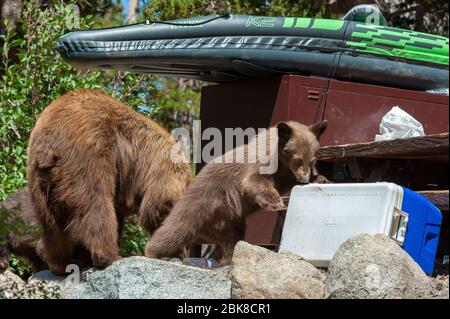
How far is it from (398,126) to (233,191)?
6.11ft

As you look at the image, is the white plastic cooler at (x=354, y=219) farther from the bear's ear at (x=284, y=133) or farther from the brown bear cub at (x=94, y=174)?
the brown bear cub at (x=94, y=174)

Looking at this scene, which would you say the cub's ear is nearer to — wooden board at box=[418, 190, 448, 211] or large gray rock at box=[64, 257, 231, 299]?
wooden board at box=[418, 190, 448, 211]

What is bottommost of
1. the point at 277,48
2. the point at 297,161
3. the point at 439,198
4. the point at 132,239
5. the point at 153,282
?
the point at 132,239

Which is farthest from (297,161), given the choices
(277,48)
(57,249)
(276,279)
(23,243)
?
(23,243)

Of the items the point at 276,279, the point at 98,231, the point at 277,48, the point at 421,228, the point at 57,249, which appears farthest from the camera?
the point at 277,48

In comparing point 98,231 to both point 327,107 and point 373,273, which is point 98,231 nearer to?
point 373,273

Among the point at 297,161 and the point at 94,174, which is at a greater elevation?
the point at 297,161

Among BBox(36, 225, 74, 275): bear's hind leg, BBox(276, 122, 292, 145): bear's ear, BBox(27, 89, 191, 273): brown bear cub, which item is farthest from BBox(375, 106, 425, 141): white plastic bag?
BBox(36, 225, 74, 275): bear's hind leg

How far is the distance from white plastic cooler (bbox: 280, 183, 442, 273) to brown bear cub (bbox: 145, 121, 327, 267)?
36cm

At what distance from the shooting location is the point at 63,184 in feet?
25.0

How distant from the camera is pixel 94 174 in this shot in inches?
300

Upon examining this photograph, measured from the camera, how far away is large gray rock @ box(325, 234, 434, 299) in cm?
601

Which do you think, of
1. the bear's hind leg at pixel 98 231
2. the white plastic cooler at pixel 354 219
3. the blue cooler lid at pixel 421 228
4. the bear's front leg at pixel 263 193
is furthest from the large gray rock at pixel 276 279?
the bear's hind leg at pixel 98 231

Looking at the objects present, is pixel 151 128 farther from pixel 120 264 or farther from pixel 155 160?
pixel 120 264
